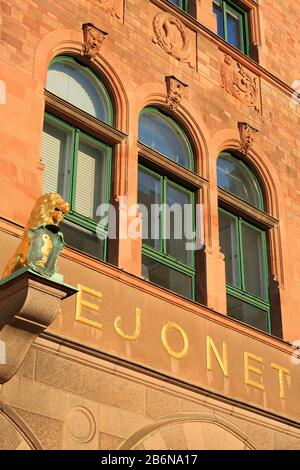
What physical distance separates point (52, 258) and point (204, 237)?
488 centimetres

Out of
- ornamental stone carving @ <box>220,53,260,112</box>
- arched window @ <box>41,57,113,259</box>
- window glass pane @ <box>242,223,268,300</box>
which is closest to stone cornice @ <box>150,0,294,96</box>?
ornamental stone carving @ <box>220,53,260,112</box>

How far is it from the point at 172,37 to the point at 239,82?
1797mm

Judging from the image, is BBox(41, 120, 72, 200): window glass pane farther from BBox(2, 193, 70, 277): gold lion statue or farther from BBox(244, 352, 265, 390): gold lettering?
BBox(244, 352, 265, 390): gold lettering

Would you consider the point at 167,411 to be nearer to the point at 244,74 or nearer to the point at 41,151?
the point at 41,151

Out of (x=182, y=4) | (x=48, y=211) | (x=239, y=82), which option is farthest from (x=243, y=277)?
(x=182, y=4)

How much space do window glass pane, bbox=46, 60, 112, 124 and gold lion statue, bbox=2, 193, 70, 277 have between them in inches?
150

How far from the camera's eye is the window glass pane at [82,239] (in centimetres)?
1308

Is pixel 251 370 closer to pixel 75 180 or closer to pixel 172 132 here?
pixel 75 180

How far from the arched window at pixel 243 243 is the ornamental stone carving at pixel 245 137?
0.86ft

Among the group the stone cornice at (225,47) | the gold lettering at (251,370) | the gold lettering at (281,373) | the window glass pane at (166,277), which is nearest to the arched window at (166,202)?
the window glass pane at (166,277)

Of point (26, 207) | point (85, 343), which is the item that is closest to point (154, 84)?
point (26, 207)

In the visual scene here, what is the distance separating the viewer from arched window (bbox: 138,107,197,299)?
14.2 m

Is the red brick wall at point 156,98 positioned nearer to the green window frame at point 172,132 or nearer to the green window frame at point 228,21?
the green window frame at point 172,132

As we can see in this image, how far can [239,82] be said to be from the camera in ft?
57.1
